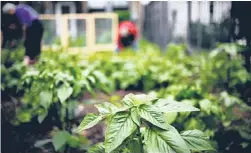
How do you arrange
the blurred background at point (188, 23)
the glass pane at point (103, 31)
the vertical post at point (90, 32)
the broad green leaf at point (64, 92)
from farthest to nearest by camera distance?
1. the glass pane at point (103, 31)
2. the vertical post at point (90, 32)
3. the blurred background at point (188, 23)
4. the broad green leaf at point (64, 92)

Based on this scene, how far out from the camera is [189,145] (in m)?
1.35

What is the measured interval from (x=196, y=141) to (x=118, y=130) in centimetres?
34

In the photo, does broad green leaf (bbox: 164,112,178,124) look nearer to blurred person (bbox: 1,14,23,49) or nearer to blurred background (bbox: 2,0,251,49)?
blurred background (bbox: 2,0,251,49)

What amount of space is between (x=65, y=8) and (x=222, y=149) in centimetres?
989

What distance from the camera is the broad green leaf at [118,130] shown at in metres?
1.21

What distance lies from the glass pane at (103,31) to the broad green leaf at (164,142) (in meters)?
7.30

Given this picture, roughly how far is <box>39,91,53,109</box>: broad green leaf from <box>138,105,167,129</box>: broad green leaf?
2.89ft

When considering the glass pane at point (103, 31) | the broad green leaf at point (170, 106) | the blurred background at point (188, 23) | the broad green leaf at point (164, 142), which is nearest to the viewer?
the broad green leaf at point (164, 142)

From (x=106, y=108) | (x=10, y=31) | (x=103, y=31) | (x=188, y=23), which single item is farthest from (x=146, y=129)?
(x=103, y=31)

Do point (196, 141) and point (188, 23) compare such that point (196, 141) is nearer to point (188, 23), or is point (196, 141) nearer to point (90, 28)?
point (188, 23)

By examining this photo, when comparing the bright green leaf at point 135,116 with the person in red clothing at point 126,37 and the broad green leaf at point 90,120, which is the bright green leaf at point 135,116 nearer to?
the broad green leaf at point 90,120

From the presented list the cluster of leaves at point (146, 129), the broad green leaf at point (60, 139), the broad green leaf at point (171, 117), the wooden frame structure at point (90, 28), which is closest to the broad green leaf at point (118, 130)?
the cluster of leaves at point (146, 129)

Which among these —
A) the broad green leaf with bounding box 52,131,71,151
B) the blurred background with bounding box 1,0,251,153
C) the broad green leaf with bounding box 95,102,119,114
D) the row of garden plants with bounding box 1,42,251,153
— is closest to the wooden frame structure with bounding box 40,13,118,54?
the blurred background with bounding box 1,0,251,153

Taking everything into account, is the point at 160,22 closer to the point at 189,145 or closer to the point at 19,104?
the point at 19,104
